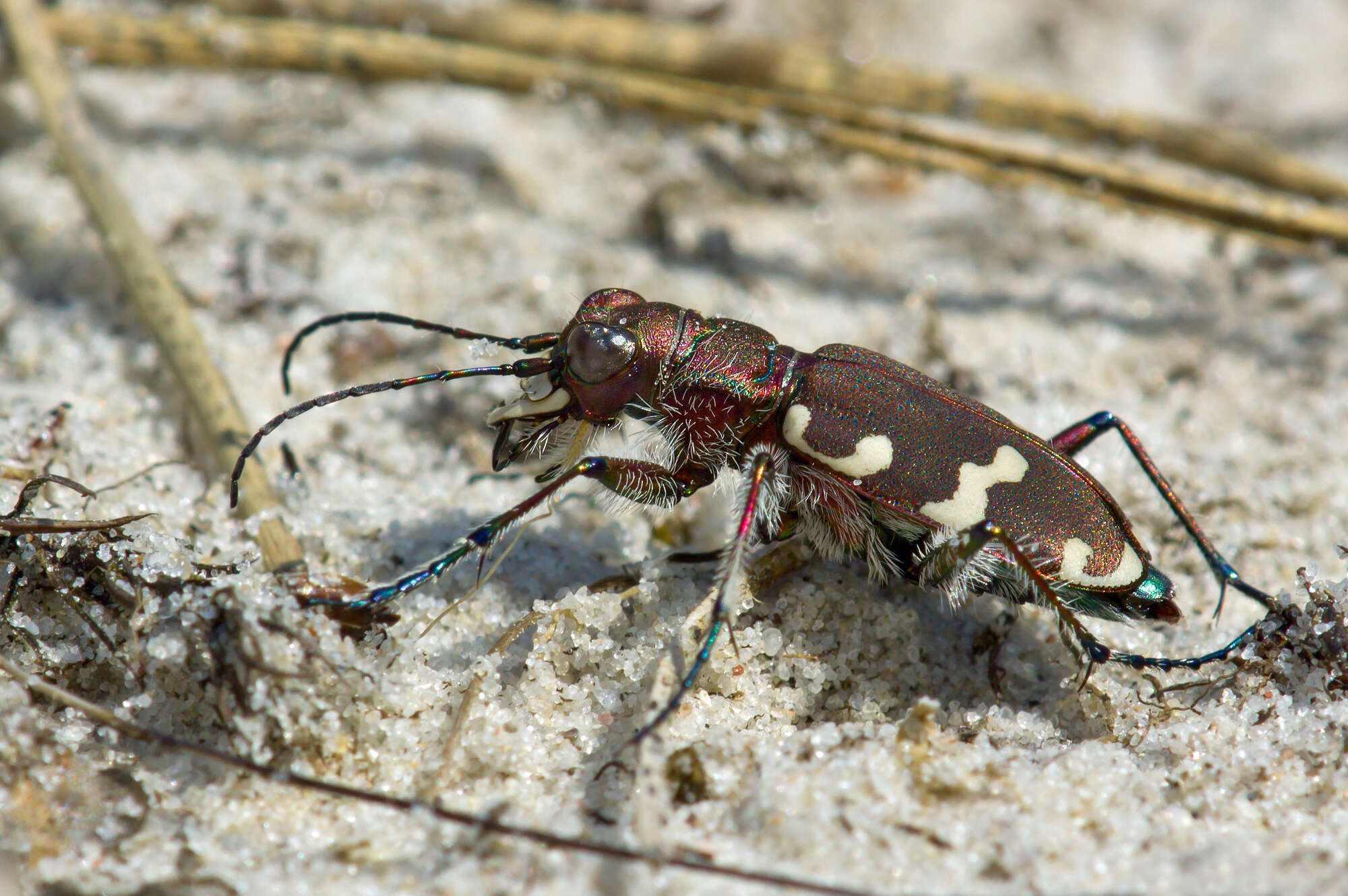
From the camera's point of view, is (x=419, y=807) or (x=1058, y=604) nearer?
(x=419, y=807)

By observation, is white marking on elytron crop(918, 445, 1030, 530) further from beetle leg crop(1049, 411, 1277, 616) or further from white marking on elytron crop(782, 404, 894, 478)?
beetle leg crop(1049, 411, 1277, 616)

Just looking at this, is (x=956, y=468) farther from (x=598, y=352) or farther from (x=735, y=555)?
(x=598, y=352)

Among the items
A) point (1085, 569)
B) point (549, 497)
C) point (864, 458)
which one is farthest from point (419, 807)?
point (1085, 569)

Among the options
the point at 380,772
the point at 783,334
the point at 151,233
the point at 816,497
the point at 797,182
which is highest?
the point at 797,182

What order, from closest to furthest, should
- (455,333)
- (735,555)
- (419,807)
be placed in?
(419,807) → (735,555) → (455,333)

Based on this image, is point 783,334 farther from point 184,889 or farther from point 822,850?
point 184,889

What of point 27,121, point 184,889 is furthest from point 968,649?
point 27,121
